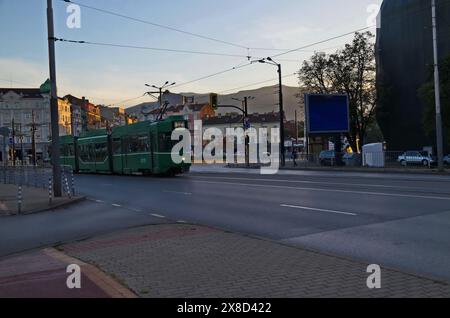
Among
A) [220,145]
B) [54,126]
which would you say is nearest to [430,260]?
[54,126]

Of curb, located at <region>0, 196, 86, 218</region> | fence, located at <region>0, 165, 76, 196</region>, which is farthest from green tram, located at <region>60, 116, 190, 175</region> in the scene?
curb, located at <region>0, 196, 86, 218</region>

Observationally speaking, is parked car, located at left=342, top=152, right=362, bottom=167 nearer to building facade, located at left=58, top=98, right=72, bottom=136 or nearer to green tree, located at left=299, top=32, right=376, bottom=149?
green tree, located at left=299, top=32, right=376, bottom=149

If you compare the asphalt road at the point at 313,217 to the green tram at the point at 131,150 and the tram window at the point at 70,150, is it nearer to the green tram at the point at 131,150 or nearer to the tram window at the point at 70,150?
the green tram at the point at 131,150

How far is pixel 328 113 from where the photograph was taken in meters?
46.3

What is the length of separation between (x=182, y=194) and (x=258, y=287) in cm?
1413

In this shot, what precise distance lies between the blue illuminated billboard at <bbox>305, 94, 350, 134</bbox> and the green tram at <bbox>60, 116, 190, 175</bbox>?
1680 centimetres

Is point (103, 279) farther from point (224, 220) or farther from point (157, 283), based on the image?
point (224, 220)

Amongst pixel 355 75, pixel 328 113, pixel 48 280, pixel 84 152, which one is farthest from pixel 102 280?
pixel 355 75

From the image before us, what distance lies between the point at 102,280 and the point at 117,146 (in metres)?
30.7

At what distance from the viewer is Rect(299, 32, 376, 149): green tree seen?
5875cm

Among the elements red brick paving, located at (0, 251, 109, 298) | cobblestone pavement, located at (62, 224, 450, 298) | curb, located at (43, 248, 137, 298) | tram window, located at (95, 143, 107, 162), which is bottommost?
red brick paving, located at (0, 251, 109, 298)

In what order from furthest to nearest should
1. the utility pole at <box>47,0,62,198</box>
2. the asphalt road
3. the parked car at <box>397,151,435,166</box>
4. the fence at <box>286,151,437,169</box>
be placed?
1. the parked car at <box>397,151,435,166</box>
2. the fence at <box>286,151,437,169</box>
3. the utility pole at <box>47,0,62,198</box>
4. the asphalt road

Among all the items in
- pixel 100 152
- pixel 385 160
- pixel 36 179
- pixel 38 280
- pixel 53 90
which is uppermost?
pixel 53 90

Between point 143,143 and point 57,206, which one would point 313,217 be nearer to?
point 57,206
